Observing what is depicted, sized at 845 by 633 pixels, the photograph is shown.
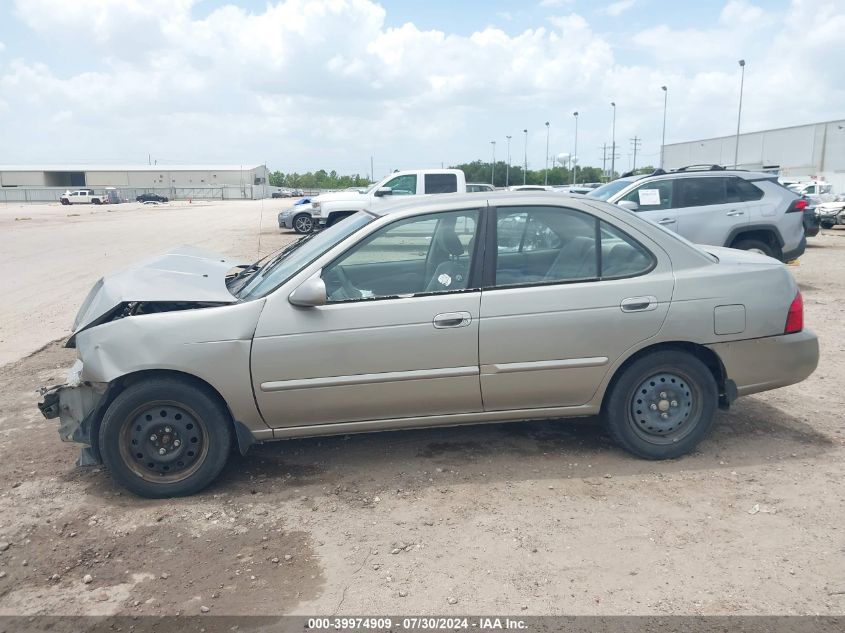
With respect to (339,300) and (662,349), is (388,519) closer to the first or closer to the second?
(339,300)

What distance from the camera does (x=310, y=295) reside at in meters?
4.16

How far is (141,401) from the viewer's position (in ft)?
13.6

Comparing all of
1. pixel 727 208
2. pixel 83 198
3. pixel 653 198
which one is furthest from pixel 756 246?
pixel 83 198

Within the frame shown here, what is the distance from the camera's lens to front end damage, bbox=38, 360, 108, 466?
4.27m

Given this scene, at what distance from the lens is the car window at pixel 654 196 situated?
11.4m

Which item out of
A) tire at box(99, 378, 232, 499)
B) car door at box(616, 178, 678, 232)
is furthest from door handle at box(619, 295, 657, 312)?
car door at box(616, 178, 678, 232)

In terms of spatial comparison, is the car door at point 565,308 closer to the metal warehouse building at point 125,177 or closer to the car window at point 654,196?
the car window at point 654,196

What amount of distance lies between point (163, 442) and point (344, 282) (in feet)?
4.71

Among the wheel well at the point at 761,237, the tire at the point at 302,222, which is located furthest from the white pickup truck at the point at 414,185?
the wheel well at the point at 761,237

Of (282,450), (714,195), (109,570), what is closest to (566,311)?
(282,450)

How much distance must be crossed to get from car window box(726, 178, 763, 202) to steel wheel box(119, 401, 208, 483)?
31.3 feet

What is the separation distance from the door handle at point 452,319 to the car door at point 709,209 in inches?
306

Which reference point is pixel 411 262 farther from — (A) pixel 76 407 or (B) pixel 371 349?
(A) pixel 76 407

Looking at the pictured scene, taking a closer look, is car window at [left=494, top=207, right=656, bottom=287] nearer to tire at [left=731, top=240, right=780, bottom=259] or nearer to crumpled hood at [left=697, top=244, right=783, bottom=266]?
crumpled hood at [left=697, top=244, right=783, bottom=266]
